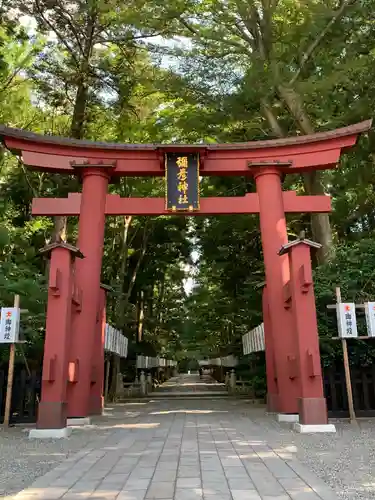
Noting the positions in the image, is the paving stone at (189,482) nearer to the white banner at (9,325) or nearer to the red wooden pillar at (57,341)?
the red wooden pillar at (57,341)

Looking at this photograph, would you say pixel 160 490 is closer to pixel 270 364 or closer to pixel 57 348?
pixel 57 348

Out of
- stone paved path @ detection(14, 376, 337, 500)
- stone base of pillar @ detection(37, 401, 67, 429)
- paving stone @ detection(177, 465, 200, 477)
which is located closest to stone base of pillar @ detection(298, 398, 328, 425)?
stone paved path @ detection(14, 376, 337, 500)

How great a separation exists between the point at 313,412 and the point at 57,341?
Answer: 4641mm

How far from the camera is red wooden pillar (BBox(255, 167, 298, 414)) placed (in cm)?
916

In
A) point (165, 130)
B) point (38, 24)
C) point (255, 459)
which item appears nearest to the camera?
point (255, 459)

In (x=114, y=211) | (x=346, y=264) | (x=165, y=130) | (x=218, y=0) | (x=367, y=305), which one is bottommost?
(x=367, y=305)

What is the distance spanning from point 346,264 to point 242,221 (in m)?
5.96

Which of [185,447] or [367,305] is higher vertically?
[367,305]

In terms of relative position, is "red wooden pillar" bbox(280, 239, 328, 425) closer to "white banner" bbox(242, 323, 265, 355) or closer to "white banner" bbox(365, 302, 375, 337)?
"white banner" bbox(365, 302, 375, 337)

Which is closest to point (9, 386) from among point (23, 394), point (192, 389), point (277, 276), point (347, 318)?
point (23, 394)

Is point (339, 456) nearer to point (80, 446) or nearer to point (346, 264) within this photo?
point (80, 446)

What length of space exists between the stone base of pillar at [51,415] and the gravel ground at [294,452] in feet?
1.12

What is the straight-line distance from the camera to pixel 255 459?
5.37 metres

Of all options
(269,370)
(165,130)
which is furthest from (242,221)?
(269,370)
